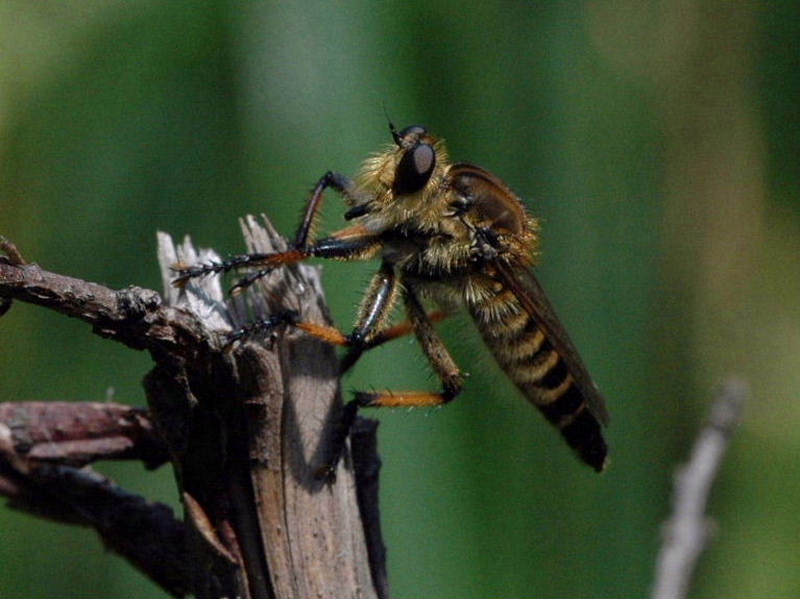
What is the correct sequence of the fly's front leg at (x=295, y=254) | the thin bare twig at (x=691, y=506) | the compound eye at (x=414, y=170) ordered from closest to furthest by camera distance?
1. the fly's front leg at (x=295, y=254)
2. the thin bare twig at (x=691, y=506)
3. the compound eye at (x=414, y=170)

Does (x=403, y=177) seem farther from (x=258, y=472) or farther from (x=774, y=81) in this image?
(x=774, y=81)

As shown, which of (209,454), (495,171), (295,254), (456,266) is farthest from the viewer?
(495,171)

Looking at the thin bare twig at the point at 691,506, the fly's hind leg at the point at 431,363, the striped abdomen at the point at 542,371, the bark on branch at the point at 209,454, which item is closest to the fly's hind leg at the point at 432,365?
the fly's hind leg at the point at 431,363

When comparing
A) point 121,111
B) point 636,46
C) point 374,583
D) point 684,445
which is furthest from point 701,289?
point 374,583

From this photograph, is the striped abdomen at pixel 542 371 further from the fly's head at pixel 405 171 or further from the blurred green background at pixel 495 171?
the fly's head at pixel 405 171

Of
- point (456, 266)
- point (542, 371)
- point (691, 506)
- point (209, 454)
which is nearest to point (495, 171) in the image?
point (456, 266)

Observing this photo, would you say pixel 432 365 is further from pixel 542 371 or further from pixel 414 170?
pixel 414 170
